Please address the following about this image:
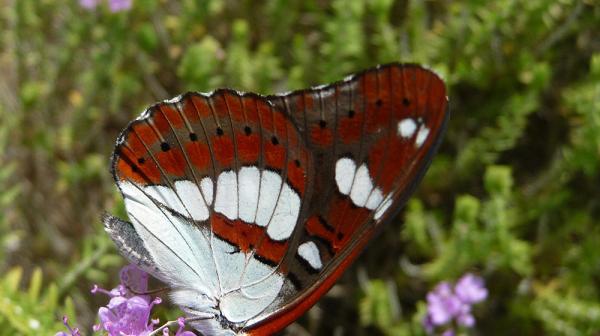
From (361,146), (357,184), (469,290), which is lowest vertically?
(357,184)

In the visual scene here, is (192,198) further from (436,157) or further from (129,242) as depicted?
(436,157)

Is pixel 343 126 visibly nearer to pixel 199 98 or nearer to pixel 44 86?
pixel 199 98

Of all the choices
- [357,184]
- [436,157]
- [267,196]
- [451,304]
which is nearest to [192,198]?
[267,196]

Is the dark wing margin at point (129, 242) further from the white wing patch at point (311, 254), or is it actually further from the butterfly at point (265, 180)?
the white wing patch at point (311, 254)

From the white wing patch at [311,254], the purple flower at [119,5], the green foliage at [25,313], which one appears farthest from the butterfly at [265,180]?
the purple flower at [119,5]

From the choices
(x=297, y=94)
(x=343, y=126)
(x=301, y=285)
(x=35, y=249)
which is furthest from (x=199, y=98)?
(x=35, y=249)

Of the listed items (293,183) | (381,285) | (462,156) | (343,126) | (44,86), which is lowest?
(293,183)

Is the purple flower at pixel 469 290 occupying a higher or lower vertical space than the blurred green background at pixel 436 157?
lower
